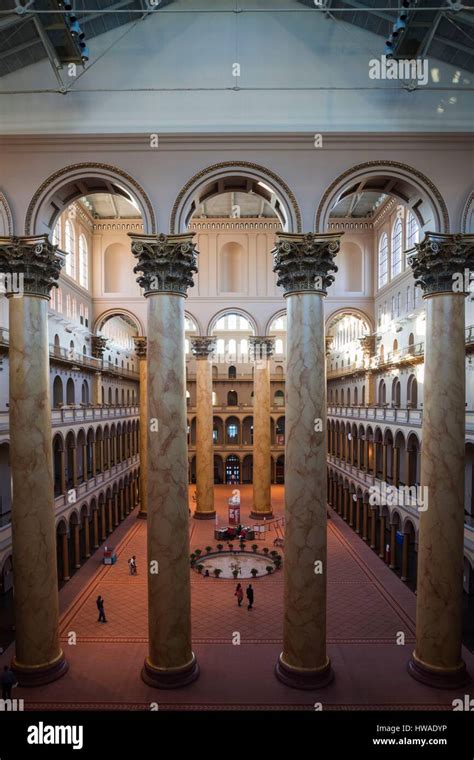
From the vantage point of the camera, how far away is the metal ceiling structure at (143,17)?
33.5 feet

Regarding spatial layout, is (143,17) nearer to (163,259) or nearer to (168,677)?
(163,259)

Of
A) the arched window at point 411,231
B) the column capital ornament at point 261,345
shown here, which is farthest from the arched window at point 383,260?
the column capital ornament at point 261,345

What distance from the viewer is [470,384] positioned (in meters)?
20.5

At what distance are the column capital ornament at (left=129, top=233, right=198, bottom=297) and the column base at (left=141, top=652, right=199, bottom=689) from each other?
27.8 ft

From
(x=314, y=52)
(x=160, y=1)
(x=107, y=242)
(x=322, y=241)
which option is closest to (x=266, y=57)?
(x=314, y=52)

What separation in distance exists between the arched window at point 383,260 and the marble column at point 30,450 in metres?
22.6

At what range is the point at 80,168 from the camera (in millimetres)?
11758

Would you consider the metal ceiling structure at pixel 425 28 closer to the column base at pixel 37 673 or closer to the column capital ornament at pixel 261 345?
the column base at pixel 37 673

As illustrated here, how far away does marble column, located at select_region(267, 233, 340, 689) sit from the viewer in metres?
11.2

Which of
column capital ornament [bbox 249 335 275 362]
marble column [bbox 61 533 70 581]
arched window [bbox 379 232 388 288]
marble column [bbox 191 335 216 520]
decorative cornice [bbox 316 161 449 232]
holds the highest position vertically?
arched window [bbox 379 232 388 288]

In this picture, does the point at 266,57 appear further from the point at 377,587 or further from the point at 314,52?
the point at 377,587

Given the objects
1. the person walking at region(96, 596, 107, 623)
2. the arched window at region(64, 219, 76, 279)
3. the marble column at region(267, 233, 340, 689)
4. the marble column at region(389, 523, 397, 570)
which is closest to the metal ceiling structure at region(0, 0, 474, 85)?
the marble column at region(267, 233, 340, 689)

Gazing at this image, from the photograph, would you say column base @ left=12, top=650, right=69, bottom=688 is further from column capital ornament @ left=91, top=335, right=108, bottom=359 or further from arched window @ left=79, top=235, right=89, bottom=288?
column capital ornament @ left=91, top=335, right=108, bottom=359
